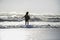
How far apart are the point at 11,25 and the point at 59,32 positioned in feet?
2.83

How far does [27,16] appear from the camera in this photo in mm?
1802

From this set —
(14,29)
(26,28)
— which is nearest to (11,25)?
(14,29)

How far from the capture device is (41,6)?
1.86m

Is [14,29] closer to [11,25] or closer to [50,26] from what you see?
[11,25]

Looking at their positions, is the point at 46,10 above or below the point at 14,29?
above

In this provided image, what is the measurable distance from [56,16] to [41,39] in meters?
0.50

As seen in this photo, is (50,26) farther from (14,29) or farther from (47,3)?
(14,29)

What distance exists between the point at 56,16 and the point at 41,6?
1.08ft

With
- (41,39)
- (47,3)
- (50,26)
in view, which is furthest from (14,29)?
(47,3)

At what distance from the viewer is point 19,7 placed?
6.06 feet

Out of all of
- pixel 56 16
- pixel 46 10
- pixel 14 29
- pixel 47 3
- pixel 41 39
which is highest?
pixel 47 3

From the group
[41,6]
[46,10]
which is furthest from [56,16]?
[41,6]

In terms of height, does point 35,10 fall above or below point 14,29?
above

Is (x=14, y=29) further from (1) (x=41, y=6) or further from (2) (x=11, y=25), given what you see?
(1) (x=41, y=6)
